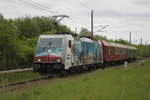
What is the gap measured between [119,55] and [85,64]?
1816cm

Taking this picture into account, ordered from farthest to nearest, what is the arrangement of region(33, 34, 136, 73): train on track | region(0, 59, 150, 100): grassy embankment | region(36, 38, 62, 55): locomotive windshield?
region(36, 38, 62, 55): locomotive windshield
region(33, 34, 136, 73): train on track
region(0, 59, 150, 100): grassy embankment

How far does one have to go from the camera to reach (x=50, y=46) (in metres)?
19.7

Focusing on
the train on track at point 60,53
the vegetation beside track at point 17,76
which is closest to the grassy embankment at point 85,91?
the train on track at point 60,53

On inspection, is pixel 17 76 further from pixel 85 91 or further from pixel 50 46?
pixel 85 91

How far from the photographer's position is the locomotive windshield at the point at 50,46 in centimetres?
1944

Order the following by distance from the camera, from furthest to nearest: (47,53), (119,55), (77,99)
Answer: (119,55)
(47,53)
(77,99)

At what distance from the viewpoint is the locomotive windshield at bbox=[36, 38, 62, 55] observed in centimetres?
1944

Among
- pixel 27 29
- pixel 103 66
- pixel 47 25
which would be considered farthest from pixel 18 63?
pixel 47 25

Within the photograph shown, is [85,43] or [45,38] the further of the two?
[85,43]

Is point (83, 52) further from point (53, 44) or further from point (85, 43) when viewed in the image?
point (53, 44)

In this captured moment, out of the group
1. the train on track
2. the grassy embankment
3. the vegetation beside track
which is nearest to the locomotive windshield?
the train on track

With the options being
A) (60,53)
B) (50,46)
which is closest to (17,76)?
(50,46)

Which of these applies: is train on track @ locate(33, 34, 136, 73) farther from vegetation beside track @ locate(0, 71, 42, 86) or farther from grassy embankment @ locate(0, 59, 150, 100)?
grassy embankment @ locate(0, 59, 150, 100)

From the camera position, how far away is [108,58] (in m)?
34.5
